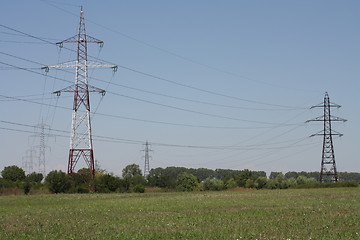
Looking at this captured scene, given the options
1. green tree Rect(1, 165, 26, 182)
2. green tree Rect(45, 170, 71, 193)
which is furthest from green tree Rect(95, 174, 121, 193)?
green tree Rect(1, 165, 26, 182)

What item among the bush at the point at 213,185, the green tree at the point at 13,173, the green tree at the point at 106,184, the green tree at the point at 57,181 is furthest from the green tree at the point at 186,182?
the green tree at the point at 13,173

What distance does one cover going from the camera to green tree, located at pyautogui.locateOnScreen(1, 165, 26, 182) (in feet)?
488

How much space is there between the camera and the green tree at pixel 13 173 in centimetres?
14888

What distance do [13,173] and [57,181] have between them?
76.5 meters

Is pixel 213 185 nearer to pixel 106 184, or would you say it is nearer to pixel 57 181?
pixel 106 184

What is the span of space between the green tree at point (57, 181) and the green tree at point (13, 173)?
7233 cm

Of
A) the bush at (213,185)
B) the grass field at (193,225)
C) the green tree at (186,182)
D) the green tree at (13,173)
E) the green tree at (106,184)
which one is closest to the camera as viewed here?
the grass field at (193,225)

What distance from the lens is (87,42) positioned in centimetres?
8212

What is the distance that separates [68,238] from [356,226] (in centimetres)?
1504

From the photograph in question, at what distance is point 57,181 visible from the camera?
80875mm

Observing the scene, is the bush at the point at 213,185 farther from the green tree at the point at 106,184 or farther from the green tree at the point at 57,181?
the green tree at the point at 57,181

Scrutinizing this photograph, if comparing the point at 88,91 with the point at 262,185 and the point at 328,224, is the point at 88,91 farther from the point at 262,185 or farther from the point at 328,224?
the point at 262,185

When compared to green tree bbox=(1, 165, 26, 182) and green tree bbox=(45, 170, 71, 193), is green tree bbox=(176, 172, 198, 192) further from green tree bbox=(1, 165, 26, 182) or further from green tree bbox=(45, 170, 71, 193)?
green tree bbox=(1, 165, 26, 182)

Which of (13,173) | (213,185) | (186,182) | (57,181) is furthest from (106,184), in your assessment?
(13,173)
